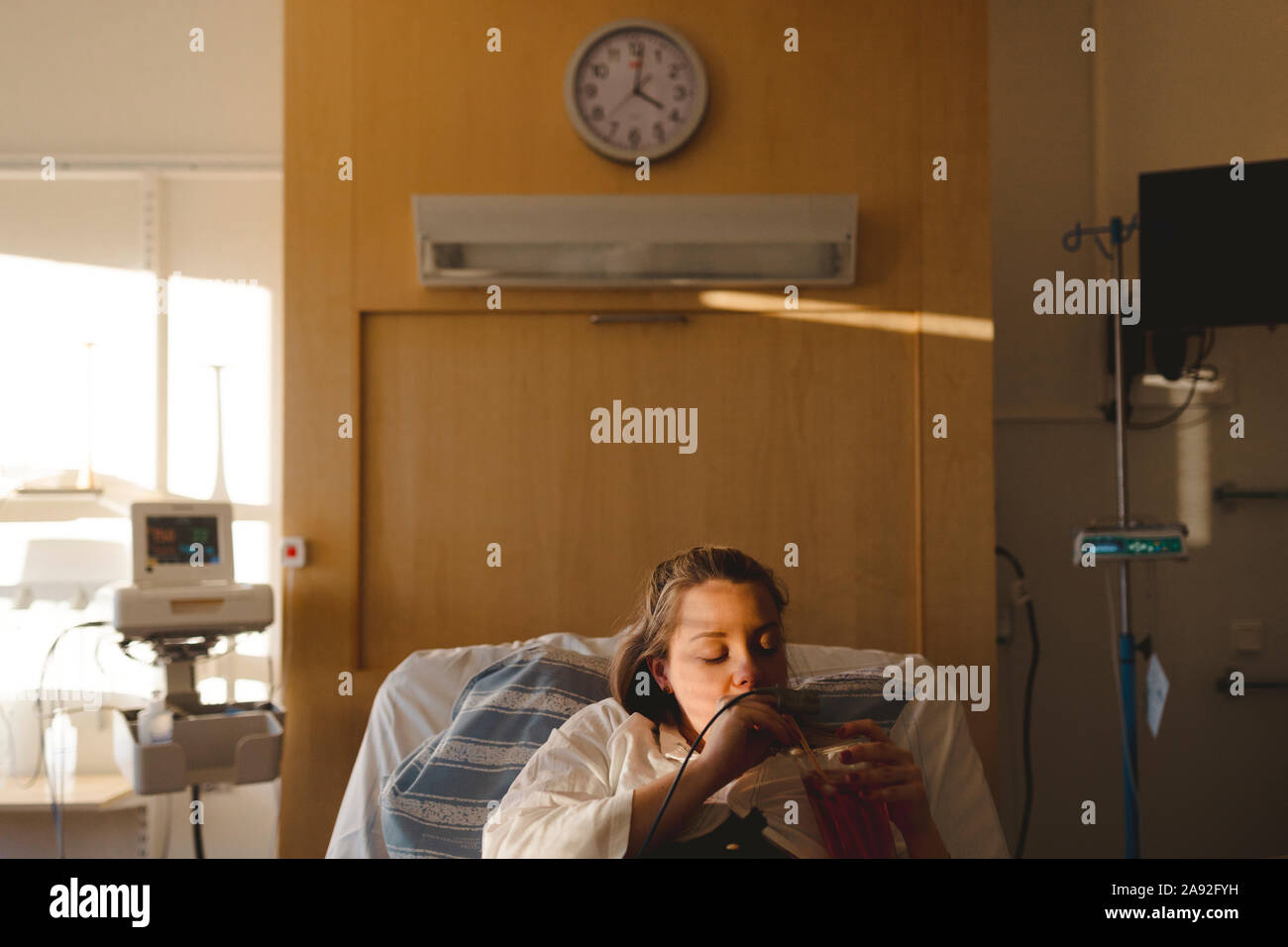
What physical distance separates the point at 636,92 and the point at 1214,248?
1372mm

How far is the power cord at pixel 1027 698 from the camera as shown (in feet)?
7.88

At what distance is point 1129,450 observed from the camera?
8.13 feet

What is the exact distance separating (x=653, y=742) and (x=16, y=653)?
7.38 ft

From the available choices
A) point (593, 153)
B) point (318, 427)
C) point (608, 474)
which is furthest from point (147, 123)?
point (608, 474)

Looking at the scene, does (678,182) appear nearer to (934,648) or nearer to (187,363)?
(934,648)

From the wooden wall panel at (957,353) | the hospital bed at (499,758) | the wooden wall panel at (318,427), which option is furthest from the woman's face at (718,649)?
the wooden wall panel at (318,427)

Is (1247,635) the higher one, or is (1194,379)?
(1194,379)

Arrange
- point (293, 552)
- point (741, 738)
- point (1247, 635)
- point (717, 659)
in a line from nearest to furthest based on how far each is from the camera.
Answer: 1. point (741, 738)
2. point (717, 659)
3. point (293, 552)
4. point (1247, 635)

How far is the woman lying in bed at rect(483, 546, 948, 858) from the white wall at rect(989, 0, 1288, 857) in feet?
5.03

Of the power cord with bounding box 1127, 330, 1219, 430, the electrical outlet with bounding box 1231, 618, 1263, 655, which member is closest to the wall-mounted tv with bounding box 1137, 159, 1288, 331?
the power cord with bounding box 1127, 330, 1219, 430

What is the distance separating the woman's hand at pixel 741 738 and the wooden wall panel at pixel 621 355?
3.37 feet

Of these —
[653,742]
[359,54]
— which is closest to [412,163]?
[359,54]

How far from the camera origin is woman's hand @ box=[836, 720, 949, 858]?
1.11 meters

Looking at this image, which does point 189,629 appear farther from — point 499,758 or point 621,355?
point 621,355
